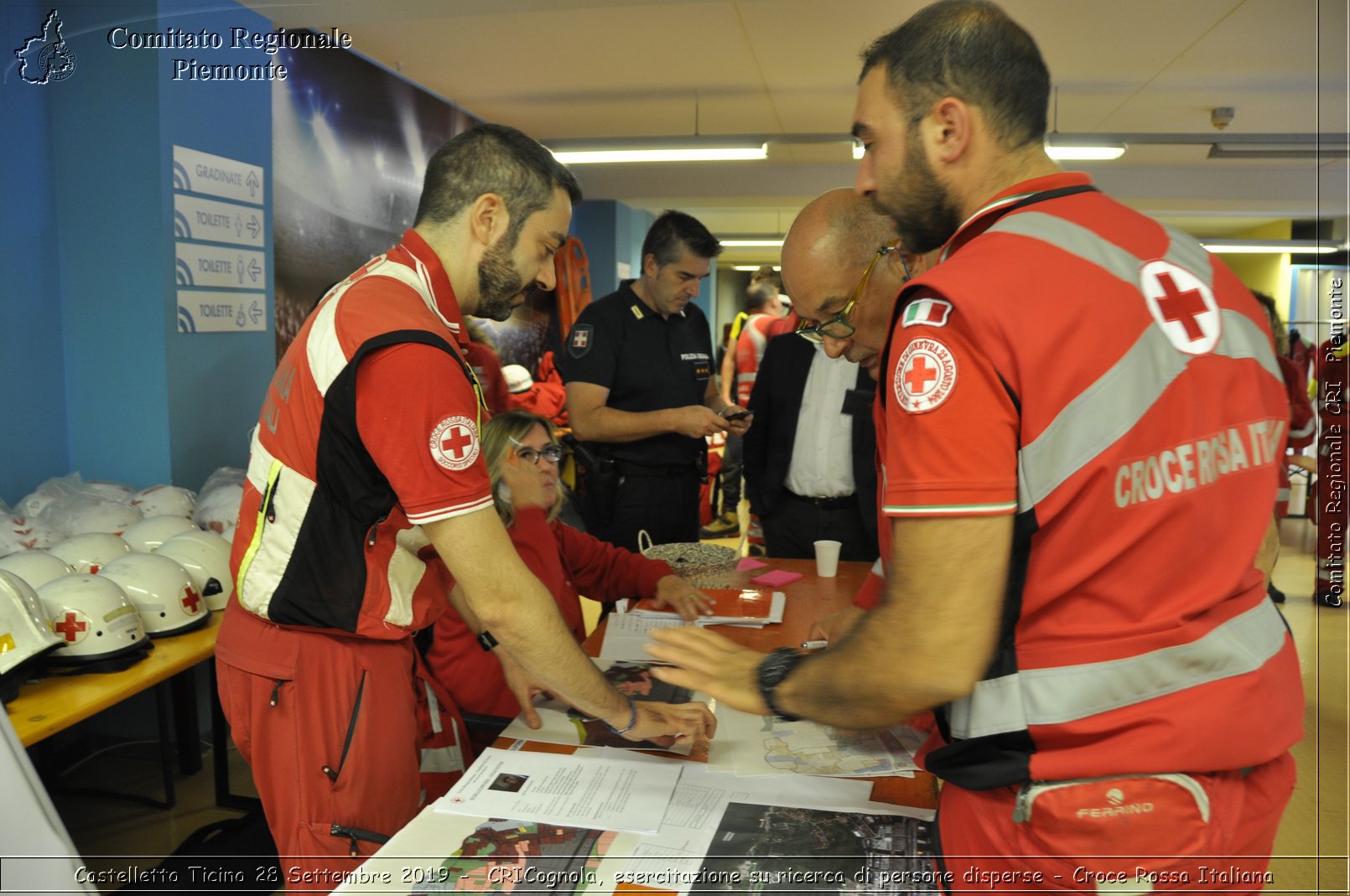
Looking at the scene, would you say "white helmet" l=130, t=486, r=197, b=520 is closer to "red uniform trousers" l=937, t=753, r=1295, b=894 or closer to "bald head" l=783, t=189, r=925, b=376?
"bald head" l=783, t=189, r=925, b=376

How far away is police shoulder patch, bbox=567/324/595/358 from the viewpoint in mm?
3980

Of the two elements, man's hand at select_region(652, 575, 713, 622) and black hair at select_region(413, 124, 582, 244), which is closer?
black hair at select_region(413, 124, 582, 244)

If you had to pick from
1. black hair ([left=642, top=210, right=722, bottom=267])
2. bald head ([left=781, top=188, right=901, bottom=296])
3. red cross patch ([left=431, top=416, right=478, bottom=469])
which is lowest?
red cross patch ([left=431, top=416, right=478, bottom=469])

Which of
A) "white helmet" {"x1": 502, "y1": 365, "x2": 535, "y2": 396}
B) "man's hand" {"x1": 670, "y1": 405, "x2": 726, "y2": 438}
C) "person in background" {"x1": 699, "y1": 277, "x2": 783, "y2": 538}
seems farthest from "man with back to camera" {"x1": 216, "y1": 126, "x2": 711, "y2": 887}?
"white helmet" {"x1": 502, "y1": 365, "x2": 535, "y2": 396}

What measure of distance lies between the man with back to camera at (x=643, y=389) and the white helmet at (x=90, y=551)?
5.71 feet

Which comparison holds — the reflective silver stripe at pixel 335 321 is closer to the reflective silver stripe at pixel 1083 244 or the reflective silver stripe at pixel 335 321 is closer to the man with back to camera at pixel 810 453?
the reflective silver stripe at pixel 1083 244

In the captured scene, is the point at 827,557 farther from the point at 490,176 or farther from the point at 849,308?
the point at 490,176

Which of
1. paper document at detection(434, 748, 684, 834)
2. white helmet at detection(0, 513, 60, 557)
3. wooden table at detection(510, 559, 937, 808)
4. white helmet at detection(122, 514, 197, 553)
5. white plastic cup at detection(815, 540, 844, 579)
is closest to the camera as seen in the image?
paper document at detection(434, 748, 684, 834)

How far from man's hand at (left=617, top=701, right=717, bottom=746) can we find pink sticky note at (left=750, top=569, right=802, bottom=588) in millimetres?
1177

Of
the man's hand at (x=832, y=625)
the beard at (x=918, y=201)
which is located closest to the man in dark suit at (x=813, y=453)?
the man's hand at (x=832, y=625)

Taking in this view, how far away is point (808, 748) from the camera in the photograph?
1643 millimetres

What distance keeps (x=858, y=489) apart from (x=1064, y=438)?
8.91 feet

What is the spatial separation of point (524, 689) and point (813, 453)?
2074 millimetres

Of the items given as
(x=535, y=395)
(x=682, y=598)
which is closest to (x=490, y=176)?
(x=682, y=598)
